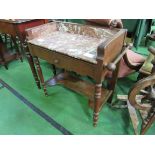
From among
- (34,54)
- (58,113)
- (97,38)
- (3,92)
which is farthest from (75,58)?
(3,92)

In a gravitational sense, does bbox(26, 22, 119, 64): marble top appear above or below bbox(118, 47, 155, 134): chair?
above

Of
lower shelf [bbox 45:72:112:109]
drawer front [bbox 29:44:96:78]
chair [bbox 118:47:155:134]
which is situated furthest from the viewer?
lower shelf [bbox 45:72:112:109]

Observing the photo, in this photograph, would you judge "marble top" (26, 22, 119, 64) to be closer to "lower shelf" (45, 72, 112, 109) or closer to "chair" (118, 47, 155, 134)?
"chair" (118, 47, 155, 134)

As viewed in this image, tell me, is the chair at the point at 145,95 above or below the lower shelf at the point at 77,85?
above

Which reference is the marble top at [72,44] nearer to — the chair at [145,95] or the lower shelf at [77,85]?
the chair at [145,95]

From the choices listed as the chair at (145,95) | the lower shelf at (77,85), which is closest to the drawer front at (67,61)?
the chair at (145,95)

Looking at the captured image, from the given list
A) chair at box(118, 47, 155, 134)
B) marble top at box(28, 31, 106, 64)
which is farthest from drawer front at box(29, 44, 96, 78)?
chair at box(118, 47, 155, 134)

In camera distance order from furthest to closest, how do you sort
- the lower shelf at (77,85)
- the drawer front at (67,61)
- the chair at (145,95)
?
the lower shelf at (77,85) → the drawer front at (67,61) → the chair at (145,95)

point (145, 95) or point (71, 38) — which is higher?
point (71, 38)

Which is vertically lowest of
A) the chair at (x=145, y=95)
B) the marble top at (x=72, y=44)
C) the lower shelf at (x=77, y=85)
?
the lower shelf at (x=77, y=85)

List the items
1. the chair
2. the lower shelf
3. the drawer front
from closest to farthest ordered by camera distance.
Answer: the chair → the drawer front → the lower shelf

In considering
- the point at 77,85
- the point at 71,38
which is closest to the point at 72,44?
the point at 71,38

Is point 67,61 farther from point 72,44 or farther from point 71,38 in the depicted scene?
point 71,38

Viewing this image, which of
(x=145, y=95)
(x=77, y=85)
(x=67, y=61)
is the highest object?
(x=67, y=61)
